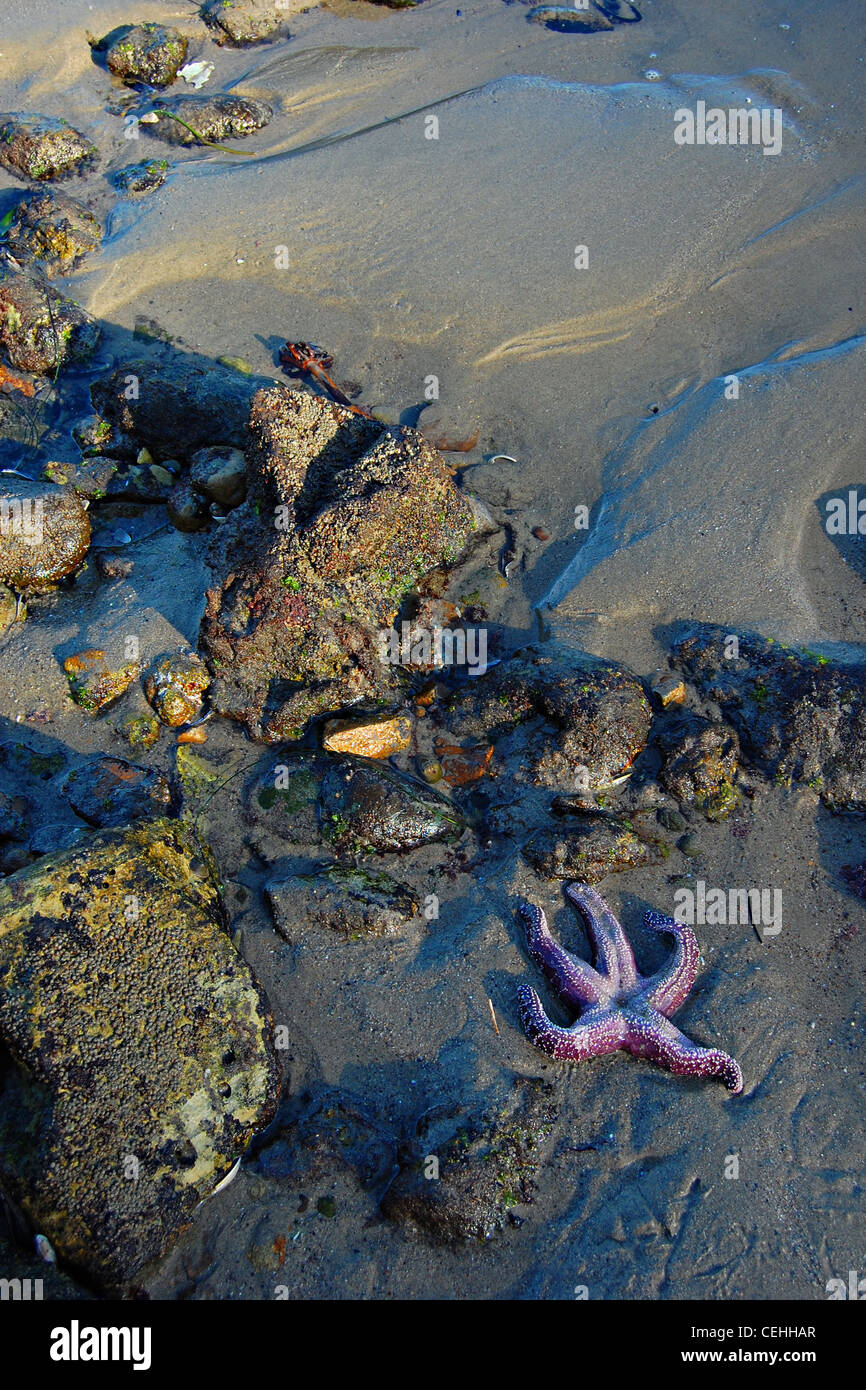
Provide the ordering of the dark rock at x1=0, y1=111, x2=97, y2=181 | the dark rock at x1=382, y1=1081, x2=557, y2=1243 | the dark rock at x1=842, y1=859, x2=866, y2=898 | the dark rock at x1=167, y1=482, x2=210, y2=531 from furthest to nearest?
the dark rock at x1=0, y1=111, x2=97, y2=181 < the dark rock at x1=167, y1=482, x2=210, y2=531 < the dark rock at x1=842, y1=859, x2=866, y2=898 < the dark rock at x1=382, y1=1081, x2=557, y2=1243

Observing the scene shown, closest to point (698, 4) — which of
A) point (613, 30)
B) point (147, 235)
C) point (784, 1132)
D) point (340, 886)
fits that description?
point (613, 30)

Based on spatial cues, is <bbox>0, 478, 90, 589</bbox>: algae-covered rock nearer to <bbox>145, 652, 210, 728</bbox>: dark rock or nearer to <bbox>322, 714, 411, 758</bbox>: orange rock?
<bbox>145, 652, 210, 728</bbox>: dark rock

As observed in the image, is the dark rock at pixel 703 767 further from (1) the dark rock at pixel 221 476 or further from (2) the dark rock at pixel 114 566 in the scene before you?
(2) the dark rock at pixel 114 566

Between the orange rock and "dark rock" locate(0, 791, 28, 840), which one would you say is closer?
"dark rock" locate(0, 791, 28, 840)

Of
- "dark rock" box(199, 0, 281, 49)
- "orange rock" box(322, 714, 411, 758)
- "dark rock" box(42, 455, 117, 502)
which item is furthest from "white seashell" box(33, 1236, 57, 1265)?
"dark rock" box(199, 0, 281, 49)

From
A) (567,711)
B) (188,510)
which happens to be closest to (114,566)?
(188,510)

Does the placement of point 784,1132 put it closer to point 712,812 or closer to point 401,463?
point 712,812

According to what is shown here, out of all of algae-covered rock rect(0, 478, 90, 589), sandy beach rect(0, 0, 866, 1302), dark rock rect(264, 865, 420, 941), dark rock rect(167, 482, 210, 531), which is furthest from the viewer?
dark rock rect(167, 482, 210, 531)
